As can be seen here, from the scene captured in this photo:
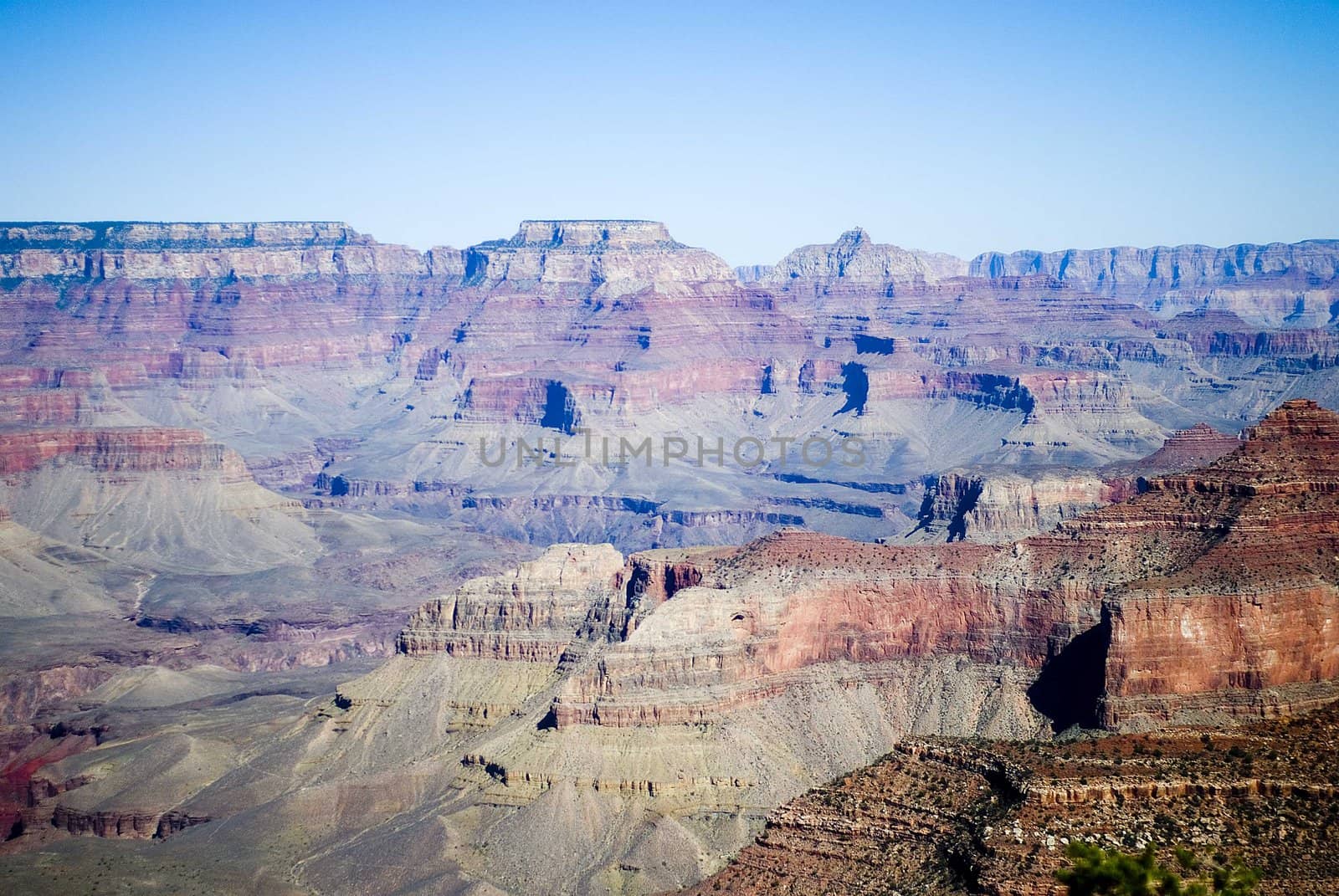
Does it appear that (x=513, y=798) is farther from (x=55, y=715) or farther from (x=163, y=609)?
(x=163, y=609)

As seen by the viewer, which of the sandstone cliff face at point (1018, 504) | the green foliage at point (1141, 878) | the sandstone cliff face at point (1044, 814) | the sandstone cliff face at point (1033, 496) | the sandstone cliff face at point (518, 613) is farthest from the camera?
the sandstone cliff face at point (1033, 496)

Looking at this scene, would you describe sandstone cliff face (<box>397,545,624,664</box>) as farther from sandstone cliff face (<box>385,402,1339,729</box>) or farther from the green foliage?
the green foliage

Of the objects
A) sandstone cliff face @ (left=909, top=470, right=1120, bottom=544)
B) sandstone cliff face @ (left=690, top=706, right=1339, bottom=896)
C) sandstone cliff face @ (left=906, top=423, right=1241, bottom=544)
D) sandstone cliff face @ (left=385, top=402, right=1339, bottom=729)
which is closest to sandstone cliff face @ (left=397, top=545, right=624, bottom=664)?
sandstone cliff face @ (left=385, top=402, right=1339, bottom=729)

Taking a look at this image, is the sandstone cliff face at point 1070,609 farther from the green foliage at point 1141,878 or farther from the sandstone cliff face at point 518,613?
the green foliage at point 1141,878

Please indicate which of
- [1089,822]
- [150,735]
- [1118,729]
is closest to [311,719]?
[150,735]

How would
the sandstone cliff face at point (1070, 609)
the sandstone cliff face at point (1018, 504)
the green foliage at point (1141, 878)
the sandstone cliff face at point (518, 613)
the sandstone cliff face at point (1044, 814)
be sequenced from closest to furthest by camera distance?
1. the green foliage at point (1141, 878)
2. the sandstone cliff face at point (1044, 814)
3. the sandstone cliff face at point (1070, 609)
4. the sandstone cliff face at point (518, 613)
5. the sandstone cliff face at point (1018, 504)

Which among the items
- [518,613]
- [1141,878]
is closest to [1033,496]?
[518,613]

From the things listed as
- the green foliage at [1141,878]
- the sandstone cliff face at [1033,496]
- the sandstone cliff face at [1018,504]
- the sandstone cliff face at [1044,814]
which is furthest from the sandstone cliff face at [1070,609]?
the sandstone cliff face at [1018,504]

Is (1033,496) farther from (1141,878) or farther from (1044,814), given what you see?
(1141,878)
